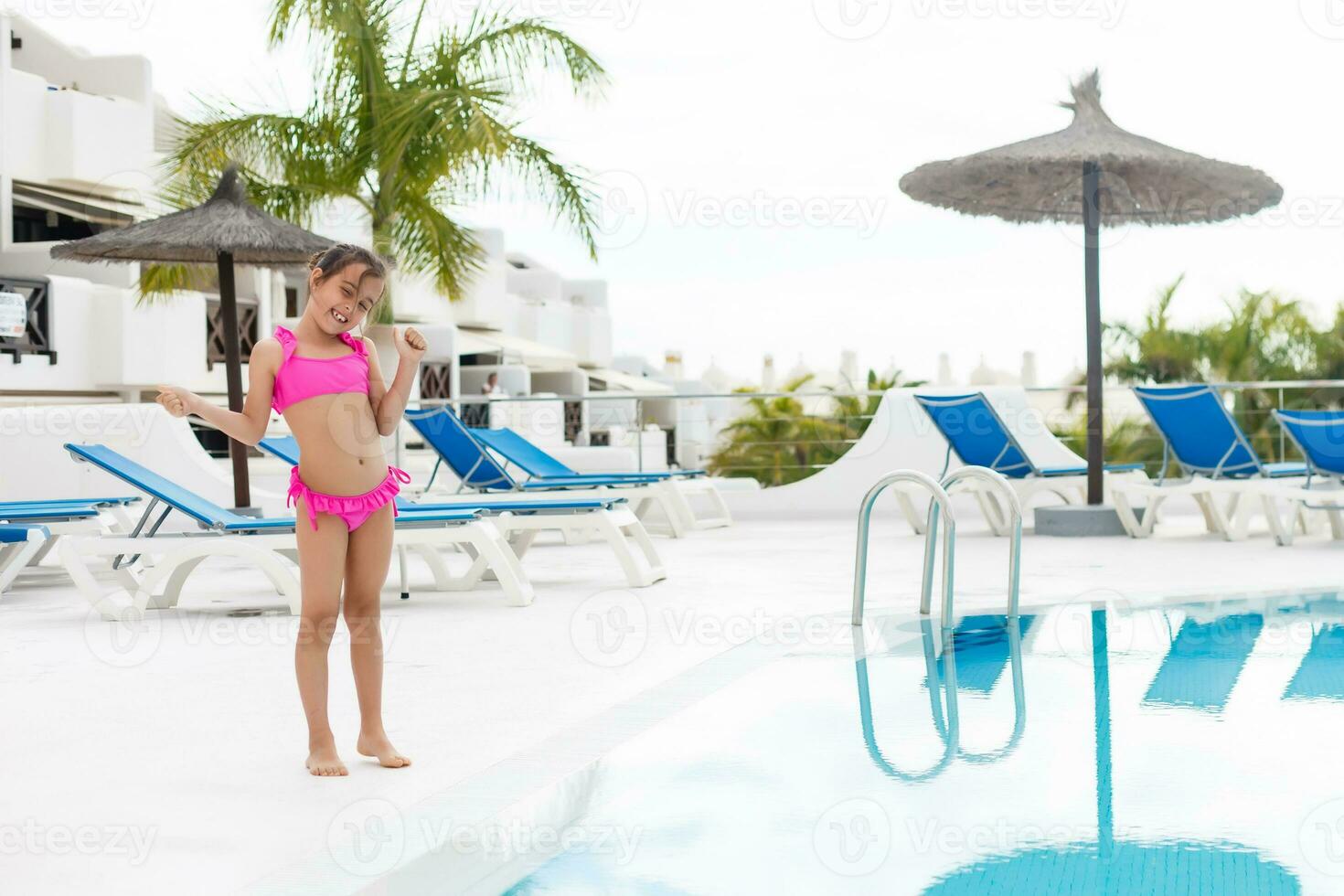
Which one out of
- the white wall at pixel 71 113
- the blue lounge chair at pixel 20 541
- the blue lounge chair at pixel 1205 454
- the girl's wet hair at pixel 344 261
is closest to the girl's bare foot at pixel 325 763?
the girl's wet hair at pixel 344 261

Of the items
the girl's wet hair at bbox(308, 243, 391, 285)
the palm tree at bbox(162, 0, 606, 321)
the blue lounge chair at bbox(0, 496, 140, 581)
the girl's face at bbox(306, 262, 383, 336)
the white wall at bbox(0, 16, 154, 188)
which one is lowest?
the blue lounge chair at bbox(0, 496, 140, 581)

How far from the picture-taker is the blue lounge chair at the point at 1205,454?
32.9ft

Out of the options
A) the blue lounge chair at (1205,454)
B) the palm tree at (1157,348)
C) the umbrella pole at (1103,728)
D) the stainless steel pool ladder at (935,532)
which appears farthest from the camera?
the palm tree at (1157,348)

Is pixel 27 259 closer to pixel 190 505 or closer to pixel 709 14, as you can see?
pixel 709 14

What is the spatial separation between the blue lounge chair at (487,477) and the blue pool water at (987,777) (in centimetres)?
522

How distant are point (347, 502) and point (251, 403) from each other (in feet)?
1.10

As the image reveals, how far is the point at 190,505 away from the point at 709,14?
28.1 ft

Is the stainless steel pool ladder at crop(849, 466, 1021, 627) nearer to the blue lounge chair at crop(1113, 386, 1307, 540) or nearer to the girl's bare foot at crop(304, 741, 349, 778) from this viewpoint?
the girl's bare foot at crop(304, 741, 349, 778)

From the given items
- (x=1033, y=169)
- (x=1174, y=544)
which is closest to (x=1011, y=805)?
(x=1174, y=544)

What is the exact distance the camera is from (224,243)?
32.5ft

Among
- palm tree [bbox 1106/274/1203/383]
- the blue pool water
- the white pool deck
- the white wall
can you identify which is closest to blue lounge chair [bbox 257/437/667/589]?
the white pool deck

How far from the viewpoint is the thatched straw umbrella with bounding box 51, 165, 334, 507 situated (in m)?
9.91

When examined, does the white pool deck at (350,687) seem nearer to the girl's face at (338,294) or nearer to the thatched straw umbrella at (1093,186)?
the girl's face at (338,294)

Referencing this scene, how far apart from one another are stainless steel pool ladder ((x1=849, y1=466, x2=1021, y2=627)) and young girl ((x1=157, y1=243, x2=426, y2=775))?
239 centimetres
